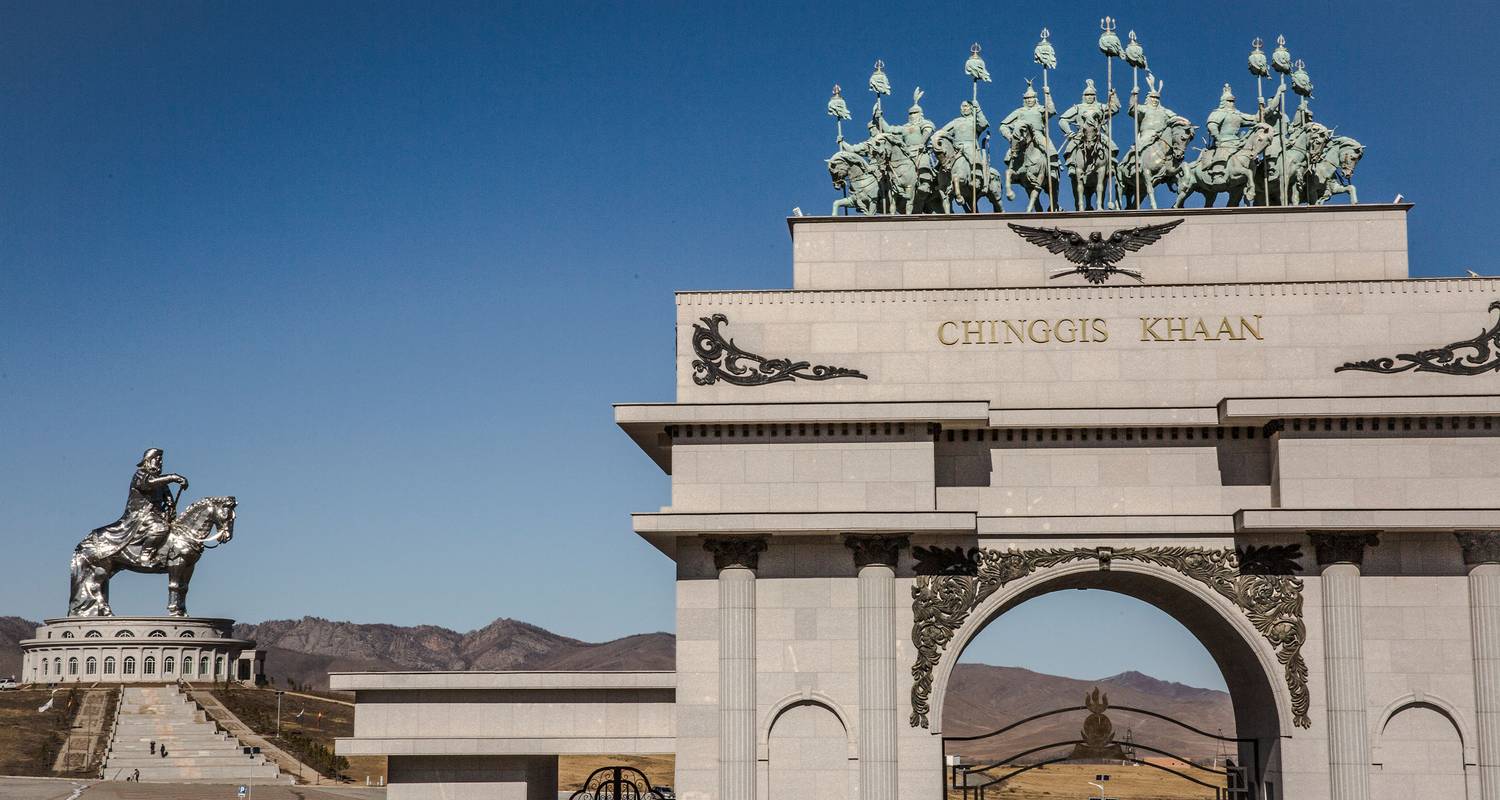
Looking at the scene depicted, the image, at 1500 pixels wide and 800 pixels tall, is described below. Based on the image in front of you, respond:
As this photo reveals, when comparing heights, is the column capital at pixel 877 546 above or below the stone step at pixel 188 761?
above

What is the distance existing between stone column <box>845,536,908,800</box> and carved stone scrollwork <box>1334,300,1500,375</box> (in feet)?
37.6

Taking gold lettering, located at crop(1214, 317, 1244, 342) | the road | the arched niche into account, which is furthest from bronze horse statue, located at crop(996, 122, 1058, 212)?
the road

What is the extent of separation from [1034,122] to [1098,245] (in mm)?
3883

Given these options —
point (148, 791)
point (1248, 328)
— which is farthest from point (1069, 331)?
point (148, 791)

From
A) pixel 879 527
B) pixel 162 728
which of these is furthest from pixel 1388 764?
pixel 162 728

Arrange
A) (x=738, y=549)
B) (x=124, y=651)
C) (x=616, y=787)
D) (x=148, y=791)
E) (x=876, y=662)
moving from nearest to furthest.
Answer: (x=876, y=662) → (x=738, y=549) → (x=616, y=787) → (x=148, y=791) → (x=124, y=651)

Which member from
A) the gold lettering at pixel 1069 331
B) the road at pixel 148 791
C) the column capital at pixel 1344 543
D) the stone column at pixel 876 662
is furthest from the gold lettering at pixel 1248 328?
the road at pixel 148 791

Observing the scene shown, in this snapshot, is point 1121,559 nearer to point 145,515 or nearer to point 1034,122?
point 1034,122

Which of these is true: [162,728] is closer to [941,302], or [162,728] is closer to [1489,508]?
[941,302]

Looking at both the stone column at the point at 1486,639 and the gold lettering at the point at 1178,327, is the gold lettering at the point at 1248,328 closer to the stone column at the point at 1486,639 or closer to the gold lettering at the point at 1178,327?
the gold lettering at the point at 1178,327

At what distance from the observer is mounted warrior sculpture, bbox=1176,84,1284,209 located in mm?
40438

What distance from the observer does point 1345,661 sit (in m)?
36.0

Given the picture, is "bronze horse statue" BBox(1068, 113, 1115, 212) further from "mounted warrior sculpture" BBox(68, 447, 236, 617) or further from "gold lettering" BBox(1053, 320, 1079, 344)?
"mounted warrior sculpture" BBox(68, 447, 236, 617)

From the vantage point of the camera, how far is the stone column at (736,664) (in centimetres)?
3659
